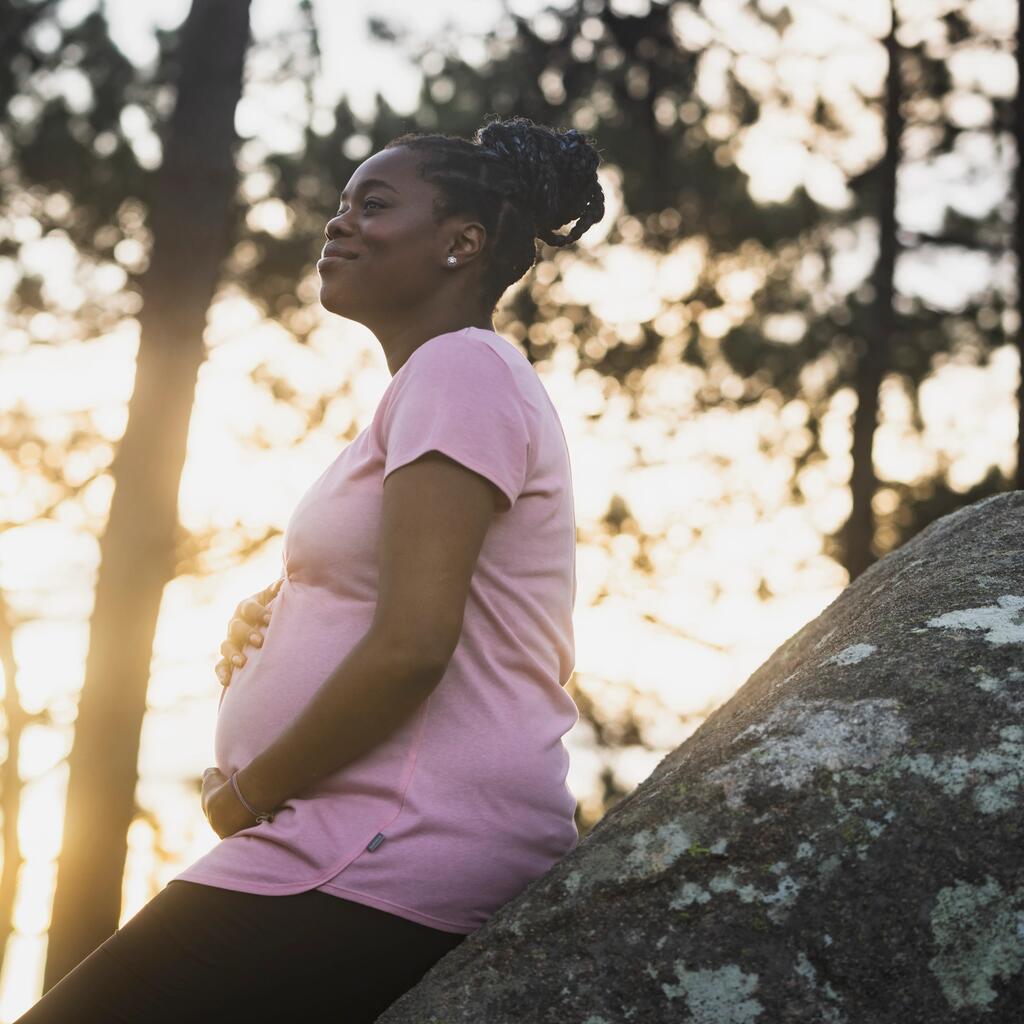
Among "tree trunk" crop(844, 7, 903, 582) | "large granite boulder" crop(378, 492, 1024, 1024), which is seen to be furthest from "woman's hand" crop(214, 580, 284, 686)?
"tree trunk" crop(844, 7, 903, 582)

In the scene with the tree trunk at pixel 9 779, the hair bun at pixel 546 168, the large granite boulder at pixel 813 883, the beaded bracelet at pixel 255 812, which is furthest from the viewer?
the tree trunk at pixel 9 779

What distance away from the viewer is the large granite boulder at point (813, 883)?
1.42 metres

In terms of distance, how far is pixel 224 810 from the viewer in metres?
1.71

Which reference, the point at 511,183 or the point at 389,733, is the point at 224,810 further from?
the point at 511,183

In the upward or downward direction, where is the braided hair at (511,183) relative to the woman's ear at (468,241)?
upward

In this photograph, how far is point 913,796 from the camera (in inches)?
58.5

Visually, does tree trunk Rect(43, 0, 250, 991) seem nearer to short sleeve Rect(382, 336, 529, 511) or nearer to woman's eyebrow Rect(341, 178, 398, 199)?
woman's eyebrow Rect(341, 178, 398, 199)

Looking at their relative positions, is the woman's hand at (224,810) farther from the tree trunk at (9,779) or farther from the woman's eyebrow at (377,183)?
the tree trunk at (9,779)

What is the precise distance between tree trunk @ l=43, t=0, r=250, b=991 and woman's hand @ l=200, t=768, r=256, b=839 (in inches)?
149

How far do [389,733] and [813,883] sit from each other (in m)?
0.55

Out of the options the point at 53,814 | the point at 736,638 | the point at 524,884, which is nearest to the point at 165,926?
the point at 524,884

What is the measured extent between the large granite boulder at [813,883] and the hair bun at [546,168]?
95 centimetres

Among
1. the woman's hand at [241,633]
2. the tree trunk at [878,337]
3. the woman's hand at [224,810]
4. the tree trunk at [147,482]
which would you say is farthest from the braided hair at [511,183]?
the tree trunk at [878,337]

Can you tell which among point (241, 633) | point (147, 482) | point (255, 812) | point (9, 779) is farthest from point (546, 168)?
point (9, 779)
